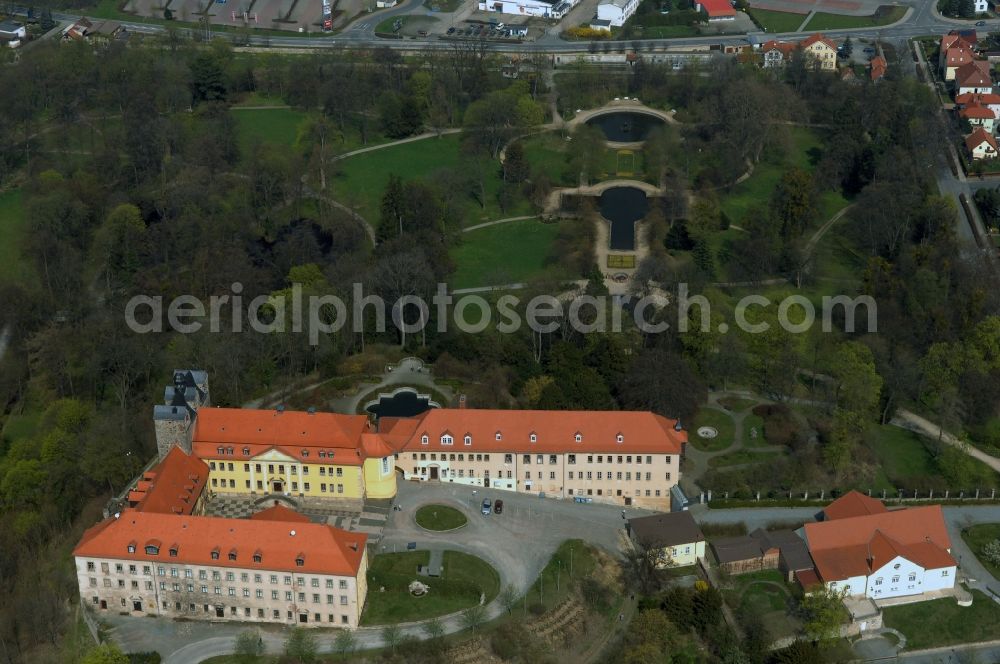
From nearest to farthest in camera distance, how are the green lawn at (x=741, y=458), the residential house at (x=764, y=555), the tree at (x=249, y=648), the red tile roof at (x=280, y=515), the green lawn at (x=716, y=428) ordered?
the tree at (x=249, y=648)
the red tile roof at (x=280, y=515)
the residential house at (x=764, y=555)
the green lawn at (x=741, y=458)
the green lawn at (x=716, y=428)

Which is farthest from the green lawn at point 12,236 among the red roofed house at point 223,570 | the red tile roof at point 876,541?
the red tile roof at point 876,541

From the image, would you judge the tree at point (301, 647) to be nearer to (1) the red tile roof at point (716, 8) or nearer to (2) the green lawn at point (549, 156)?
(2) the green lawn at point (549, 156)

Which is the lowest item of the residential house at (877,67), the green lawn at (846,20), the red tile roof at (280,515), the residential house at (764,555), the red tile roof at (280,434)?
the residential house at (764,555)

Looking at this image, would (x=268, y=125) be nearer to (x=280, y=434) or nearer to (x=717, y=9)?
(x=717, y=9)

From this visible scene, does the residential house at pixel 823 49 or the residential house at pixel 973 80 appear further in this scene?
the residential house at pixel 823 49

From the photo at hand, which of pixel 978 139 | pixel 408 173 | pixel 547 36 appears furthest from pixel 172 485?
pixel 547 36
